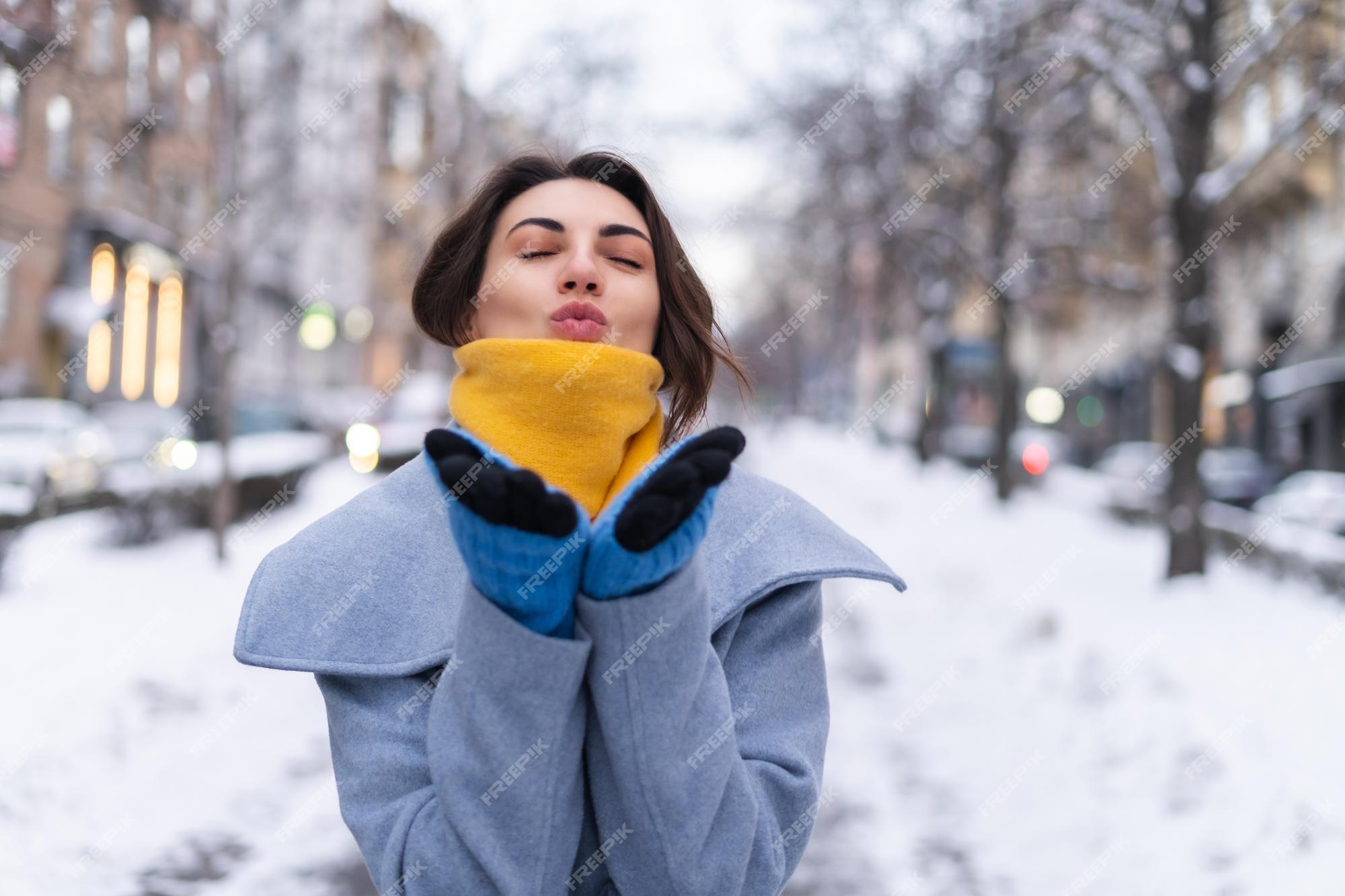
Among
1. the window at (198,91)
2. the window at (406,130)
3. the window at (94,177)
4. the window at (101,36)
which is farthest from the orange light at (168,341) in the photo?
the window at (198,91)

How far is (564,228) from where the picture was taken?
173cm

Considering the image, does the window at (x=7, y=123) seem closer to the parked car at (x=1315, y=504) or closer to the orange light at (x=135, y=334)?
the orange light at (x=135, y=334)

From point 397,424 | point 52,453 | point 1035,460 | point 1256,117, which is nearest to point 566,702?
point 52,453

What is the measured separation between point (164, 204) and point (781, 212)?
1319 cm

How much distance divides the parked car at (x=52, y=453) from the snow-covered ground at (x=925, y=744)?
3764 mm

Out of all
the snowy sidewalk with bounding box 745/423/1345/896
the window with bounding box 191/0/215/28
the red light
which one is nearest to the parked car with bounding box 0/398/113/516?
the window with bounding box 191/0/215/28

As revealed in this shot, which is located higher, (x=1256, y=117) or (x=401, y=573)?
(x=1256, y=117)

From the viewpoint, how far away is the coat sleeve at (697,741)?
128 centimetres

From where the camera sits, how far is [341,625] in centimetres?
150

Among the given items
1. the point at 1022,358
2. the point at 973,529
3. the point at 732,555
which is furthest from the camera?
the point at 1022,358

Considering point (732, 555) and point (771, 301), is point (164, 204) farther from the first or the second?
point (771, 301)

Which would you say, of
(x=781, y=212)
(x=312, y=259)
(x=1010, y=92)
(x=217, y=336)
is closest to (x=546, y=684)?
(x=217, y=336)

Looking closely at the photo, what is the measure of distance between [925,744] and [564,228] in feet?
17.6

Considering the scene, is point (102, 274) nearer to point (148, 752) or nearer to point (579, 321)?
point (148, 752)
